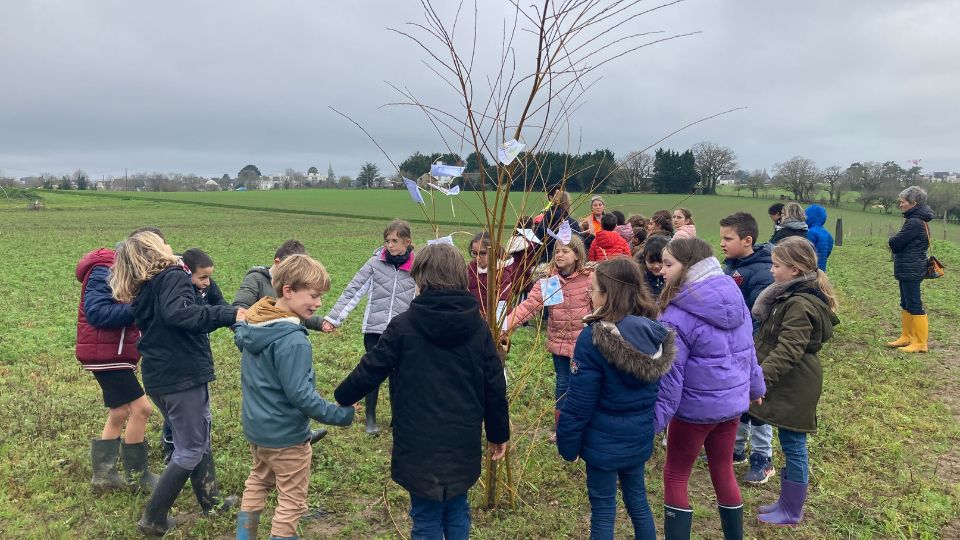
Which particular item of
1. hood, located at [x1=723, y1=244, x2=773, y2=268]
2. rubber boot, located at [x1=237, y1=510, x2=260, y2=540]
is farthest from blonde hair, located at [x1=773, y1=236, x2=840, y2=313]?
rubber boot, located at [x1=237, y1=510, x2=260, y2=540]

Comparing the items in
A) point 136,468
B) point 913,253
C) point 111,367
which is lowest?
point 136,468

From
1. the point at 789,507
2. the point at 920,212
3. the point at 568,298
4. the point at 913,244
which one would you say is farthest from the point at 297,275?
the point at 913,244

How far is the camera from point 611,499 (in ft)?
9.52

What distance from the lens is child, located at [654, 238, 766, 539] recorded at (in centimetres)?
291

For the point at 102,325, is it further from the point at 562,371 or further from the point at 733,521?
the point at 733,521

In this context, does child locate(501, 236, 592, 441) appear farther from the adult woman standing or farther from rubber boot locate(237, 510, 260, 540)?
the adult woman standing

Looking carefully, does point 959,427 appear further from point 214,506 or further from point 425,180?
point 214,506

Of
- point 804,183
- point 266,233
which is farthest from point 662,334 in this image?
point 804,183

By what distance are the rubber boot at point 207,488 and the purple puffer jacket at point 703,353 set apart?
2591 mm

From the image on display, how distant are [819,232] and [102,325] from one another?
322 inches

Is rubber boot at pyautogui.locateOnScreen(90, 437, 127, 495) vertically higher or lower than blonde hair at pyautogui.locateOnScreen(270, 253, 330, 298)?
lower

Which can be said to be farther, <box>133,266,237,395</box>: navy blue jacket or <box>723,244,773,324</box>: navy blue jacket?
<box>723,244,773,324</box>: navy blue jacket

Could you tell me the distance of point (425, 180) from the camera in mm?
3086

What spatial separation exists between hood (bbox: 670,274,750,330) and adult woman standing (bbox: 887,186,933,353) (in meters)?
5.10
